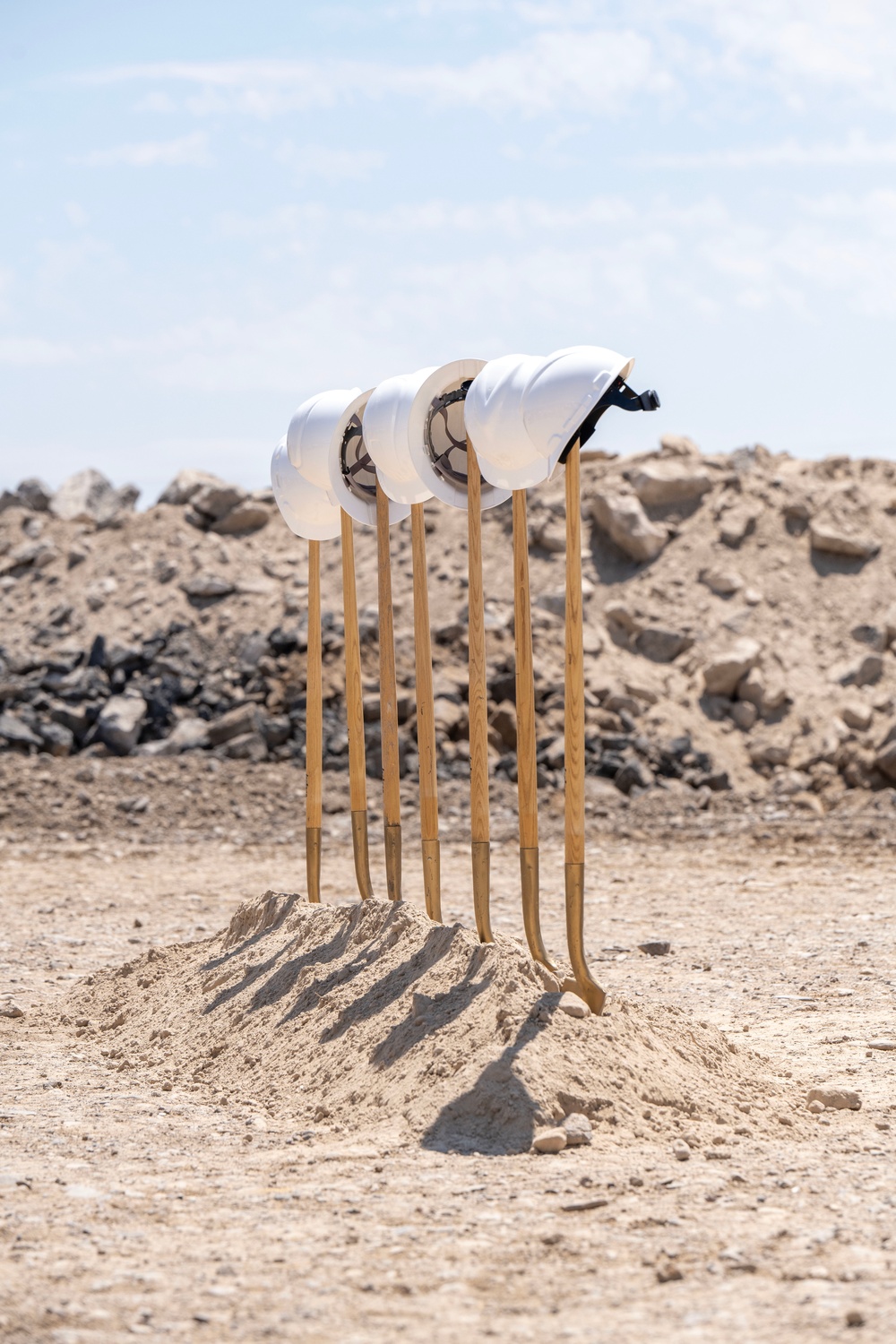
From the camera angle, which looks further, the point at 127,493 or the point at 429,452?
the point at 127,493

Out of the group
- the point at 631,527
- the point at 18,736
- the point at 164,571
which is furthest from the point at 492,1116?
the point at 164,571

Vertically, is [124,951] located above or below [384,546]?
below

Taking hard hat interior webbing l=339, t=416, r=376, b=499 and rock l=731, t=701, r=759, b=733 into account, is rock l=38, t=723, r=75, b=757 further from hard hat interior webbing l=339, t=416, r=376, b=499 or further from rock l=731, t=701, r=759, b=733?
hard hat interior webbing l=339, t=416, r=376, b=499

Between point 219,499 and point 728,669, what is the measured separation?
1002cm

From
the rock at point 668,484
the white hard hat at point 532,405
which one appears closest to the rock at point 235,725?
the rock at point 668,484

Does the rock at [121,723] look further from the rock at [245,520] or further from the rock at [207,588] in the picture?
the rock at [245,520]

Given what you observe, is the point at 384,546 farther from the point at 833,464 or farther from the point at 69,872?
the point at 833,464

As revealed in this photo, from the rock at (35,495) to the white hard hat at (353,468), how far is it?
21.4 metres

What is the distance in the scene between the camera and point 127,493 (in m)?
27.8

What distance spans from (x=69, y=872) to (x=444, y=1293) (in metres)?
10.6

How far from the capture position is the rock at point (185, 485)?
25.4 metres

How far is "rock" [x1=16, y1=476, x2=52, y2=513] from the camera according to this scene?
90.6 feet

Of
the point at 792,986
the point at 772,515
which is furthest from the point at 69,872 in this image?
the point at 772,515

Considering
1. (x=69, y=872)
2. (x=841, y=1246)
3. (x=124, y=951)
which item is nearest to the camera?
(x=841, y=1246)
